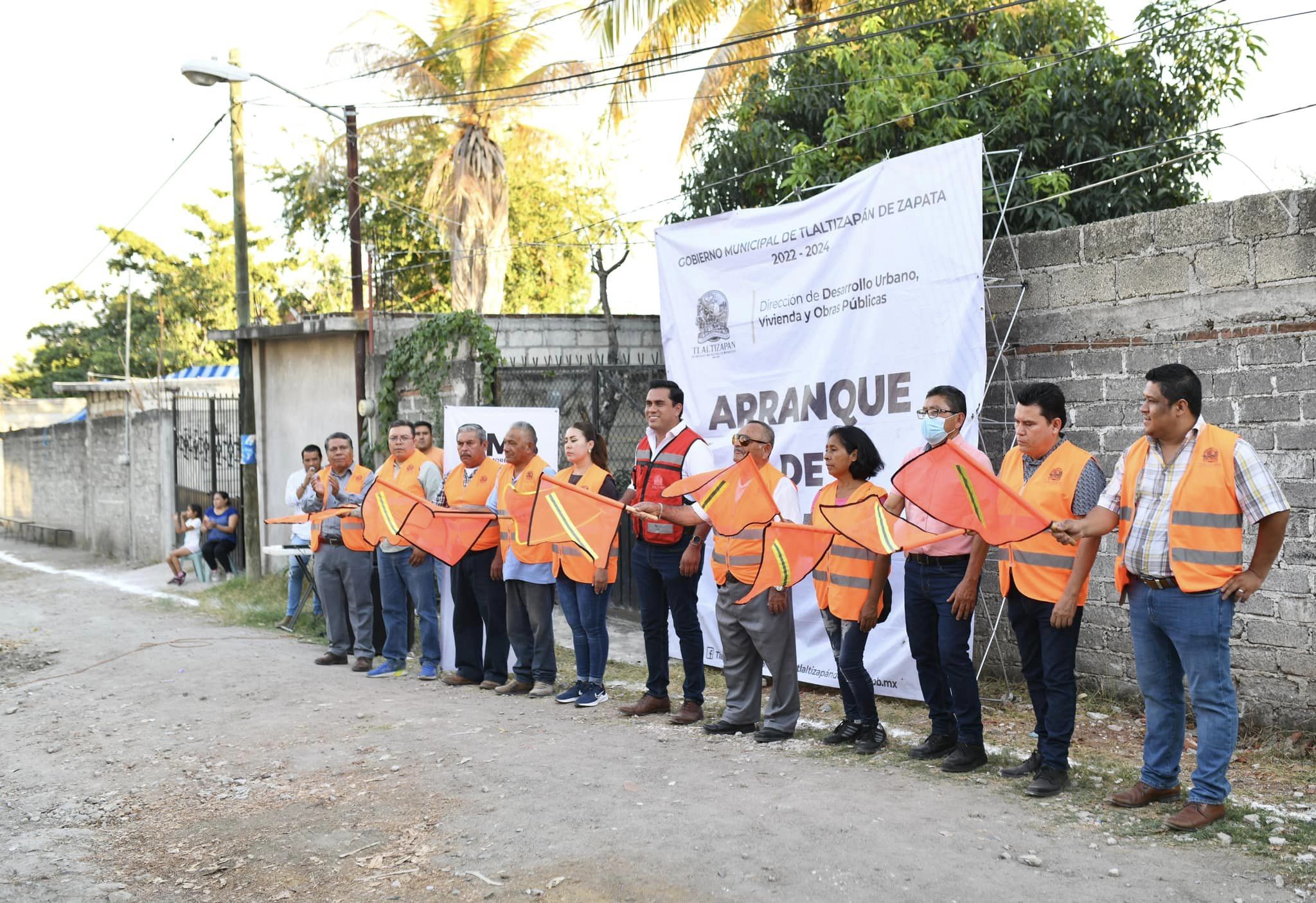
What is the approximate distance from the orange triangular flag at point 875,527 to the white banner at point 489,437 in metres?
2.90

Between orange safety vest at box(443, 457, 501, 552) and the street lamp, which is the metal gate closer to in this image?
the street lamp

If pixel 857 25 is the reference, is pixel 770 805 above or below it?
below

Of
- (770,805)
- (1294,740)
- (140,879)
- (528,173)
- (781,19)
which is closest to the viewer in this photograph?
(140,879)

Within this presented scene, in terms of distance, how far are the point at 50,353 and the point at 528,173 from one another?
891 inches

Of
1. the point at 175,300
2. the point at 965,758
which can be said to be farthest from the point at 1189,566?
the point at 175,300

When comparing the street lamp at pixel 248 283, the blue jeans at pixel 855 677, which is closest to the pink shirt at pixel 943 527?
the blue jeans at pixel 855 677

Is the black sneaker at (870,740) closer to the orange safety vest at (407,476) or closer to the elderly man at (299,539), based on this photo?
the orange safety vest at (407,476)

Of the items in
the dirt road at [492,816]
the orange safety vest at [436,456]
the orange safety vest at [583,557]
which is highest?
the orange safety vest at [436,456]

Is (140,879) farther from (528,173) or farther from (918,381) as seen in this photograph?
(528,173)

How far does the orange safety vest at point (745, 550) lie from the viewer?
659cm

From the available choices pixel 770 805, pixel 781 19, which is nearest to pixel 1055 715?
pixel 770 805

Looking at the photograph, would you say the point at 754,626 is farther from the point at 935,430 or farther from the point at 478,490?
the point at 478,490

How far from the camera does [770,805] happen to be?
523 cm

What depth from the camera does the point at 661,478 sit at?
280 inches
